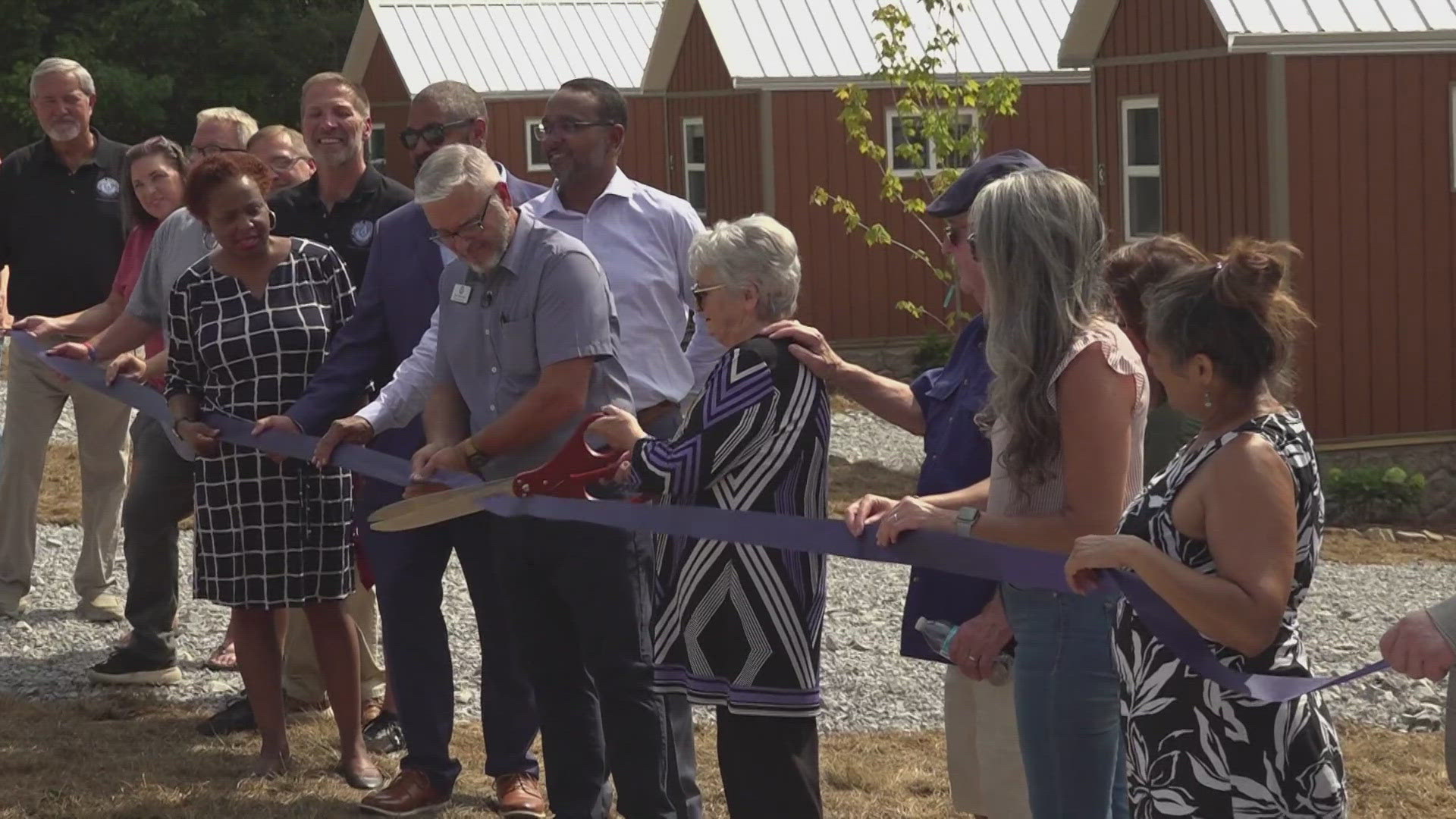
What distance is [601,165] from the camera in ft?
19.2

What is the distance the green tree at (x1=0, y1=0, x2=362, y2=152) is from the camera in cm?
3362

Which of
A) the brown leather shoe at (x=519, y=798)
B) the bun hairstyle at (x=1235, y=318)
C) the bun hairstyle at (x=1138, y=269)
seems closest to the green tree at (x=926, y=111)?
the brown leather shoe at (x=519, y=798)

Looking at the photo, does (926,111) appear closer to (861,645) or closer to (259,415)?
(861,645)

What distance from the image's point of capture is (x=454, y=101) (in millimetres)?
5988

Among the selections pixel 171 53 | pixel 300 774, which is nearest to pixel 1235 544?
pixel 300 774

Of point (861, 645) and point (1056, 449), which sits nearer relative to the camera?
point (1056, 449)

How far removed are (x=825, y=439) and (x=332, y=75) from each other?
9.53ft

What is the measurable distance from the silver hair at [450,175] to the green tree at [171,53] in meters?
29.7

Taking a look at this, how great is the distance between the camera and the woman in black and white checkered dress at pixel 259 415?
581 cm

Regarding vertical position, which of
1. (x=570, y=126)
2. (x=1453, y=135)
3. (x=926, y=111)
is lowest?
(x=570, y=126)

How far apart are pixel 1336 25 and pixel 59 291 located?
888 centimetres

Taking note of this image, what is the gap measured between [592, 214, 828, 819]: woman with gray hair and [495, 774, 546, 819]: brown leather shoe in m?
1.48

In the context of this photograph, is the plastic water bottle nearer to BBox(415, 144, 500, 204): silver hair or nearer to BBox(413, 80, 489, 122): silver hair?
BBox(415, 144, 500, 204): silver hair

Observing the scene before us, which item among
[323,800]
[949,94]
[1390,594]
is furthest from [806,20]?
[323,800]
